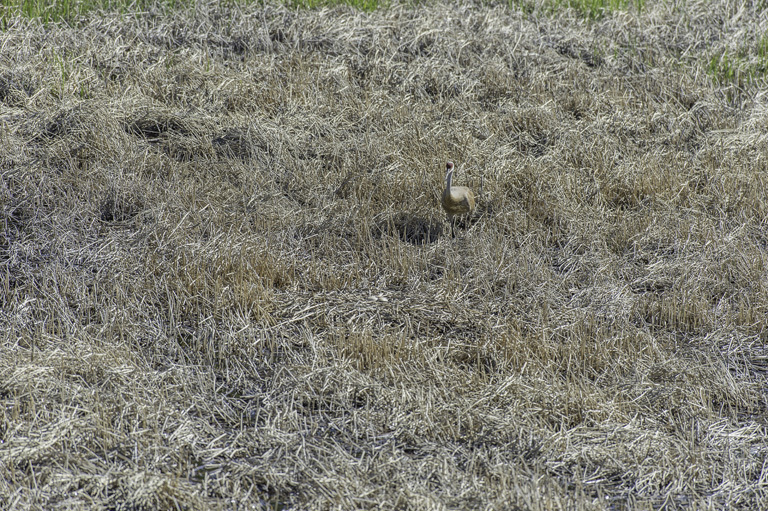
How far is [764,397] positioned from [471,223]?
2.82 meters

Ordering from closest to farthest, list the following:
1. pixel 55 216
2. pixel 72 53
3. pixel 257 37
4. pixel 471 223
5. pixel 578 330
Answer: pixel 578 330 → pixel 55 216 → pixel 471 223 → pixel 72 53 → pixel 257 37

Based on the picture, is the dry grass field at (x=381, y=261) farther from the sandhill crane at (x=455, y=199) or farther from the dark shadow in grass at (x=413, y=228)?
the sandhill crane at (x=455, y=199)

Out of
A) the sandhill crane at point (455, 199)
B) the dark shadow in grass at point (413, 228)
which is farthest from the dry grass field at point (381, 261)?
the sandhill crane at point (455, 199)

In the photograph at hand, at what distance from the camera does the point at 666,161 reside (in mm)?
7574

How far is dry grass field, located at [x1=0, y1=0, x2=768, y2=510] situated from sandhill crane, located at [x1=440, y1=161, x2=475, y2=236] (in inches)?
11.2

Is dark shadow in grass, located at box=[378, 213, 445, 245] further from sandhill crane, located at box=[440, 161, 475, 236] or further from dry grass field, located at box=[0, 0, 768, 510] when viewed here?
sandhill crane, located at box=[440, 161, 475, 236]

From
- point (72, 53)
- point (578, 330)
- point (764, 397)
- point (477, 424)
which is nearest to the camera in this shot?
point (477, 424)

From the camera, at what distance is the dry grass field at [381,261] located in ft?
13.5

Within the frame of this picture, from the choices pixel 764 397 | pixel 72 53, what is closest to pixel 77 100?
pixel 72 53

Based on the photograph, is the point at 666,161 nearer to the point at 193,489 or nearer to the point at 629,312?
the point at 629,312

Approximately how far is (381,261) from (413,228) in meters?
0.72

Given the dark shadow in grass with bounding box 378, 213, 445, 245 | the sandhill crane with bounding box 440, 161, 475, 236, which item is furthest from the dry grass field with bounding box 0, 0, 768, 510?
the sandhill crane with bounding box 440, 161, 475, 236

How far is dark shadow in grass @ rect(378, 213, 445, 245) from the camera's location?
654cm

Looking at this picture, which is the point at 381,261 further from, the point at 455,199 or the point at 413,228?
the point at 455,199
